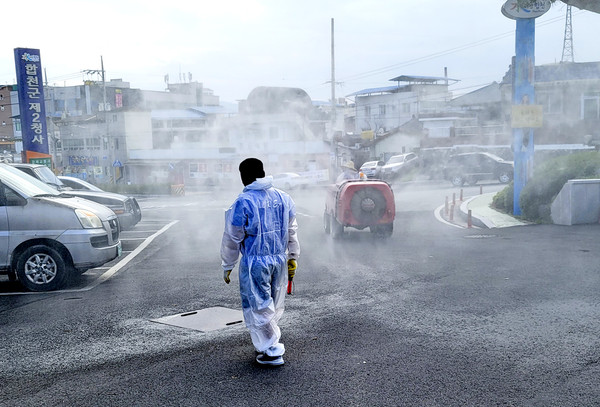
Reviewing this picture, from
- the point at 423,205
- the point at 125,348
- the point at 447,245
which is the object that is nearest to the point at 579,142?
the point at 423,205

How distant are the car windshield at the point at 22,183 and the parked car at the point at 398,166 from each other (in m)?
26.0

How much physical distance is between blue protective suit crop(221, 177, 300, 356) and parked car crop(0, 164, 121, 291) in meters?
4.07

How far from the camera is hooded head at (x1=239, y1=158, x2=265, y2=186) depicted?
4969 millimetres

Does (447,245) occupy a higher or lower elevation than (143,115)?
lower

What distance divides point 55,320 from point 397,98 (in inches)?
2134

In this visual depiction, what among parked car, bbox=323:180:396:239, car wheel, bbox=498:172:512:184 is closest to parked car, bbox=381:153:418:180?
car wheel, bbox=498:172:512:184

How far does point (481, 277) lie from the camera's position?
8.17 m

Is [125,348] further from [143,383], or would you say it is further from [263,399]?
[263,399]

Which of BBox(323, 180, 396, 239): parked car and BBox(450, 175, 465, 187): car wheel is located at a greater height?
BBox(323, 180, 396, 239): parked car

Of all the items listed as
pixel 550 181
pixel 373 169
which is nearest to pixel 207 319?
pixel 550 181

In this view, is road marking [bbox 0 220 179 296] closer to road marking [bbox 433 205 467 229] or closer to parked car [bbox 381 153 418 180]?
road marking [bbox 433 205 467 229]

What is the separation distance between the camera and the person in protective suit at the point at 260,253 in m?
4.81

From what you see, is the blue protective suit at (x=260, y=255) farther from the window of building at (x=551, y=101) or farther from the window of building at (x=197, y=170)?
the window of building at (x=551, y=101)

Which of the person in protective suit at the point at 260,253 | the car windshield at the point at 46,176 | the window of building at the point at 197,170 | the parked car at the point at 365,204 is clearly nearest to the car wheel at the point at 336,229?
the parked car at the point at 365,204
